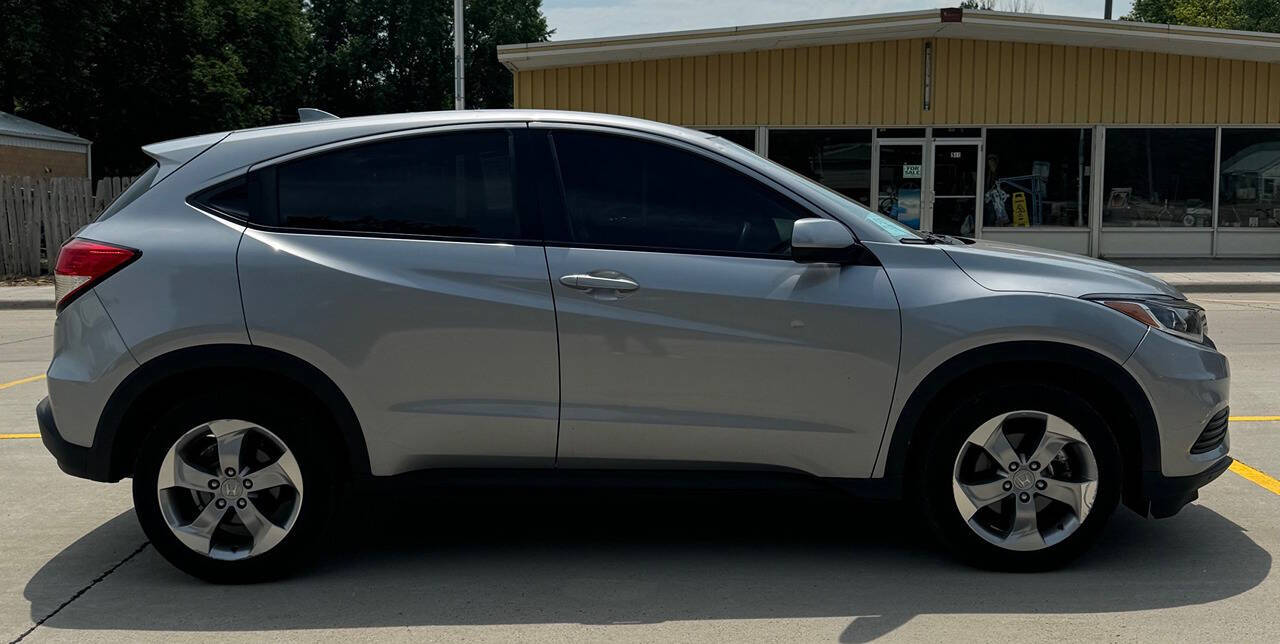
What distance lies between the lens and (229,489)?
4191 millimetres

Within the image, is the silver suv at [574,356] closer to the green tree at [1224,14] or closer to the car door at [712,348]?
the car door at [712,348]

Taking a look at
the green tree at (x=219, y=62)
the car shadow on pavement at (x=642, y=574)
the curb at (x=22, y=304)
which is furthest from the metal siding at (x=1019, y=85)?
the green tree at (x=219, y=62)

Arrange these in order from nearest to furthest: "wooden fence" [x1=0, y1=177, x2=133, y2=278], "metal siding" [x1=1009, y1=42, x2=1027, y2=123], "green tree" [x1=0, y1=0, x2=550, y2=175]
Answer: "wooden fence" [x1=0, y1=177, x2=133, y2=278] → "metal siding" [x1=1009, y1=42, x2=1027, y2=123] → "green tree" [x1=0, y1=0, x2=550, y2=175]

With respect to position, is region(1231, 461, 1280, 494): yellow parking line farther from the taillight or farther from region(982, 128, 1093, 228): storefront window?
region(982, 128, 1093, 228): storefront window

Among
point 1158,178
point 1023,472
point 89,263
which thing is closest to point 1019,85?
point 1158,178

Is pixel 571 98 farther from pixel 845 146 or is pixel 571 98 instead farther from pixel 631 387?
pixel 631 387

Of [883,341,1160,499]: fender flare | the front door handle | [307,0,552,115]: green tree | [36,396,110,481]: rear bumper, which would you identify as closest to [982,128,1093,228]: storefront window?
[883,341,1160,499]: fender flare

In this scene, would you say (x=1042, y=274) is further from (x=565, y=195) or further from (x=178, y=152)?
(x=178, y=152)

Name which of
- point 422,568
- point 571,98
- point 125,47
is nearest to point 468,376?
point 422,568

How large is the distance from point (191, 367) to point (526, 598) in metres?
1.43

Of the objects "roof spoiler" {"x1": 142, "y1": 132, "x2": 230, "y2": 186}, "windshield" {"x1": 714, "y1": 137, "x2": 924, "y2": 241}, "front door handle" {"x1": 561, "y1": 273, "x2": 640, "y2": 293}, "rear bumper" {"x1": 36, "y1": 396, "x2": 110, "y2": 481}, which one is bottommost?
Answer: "rear bumper" {"x1": 36, "y1": 396, "x2": 110, "y2": 481}

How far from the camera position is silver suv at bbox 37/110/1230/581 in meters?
4.14

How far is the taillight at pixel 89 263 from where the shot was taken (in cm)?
419

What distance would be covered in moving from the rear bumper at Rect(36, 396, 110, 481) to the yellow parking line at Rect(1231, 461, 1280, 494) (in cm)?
508
